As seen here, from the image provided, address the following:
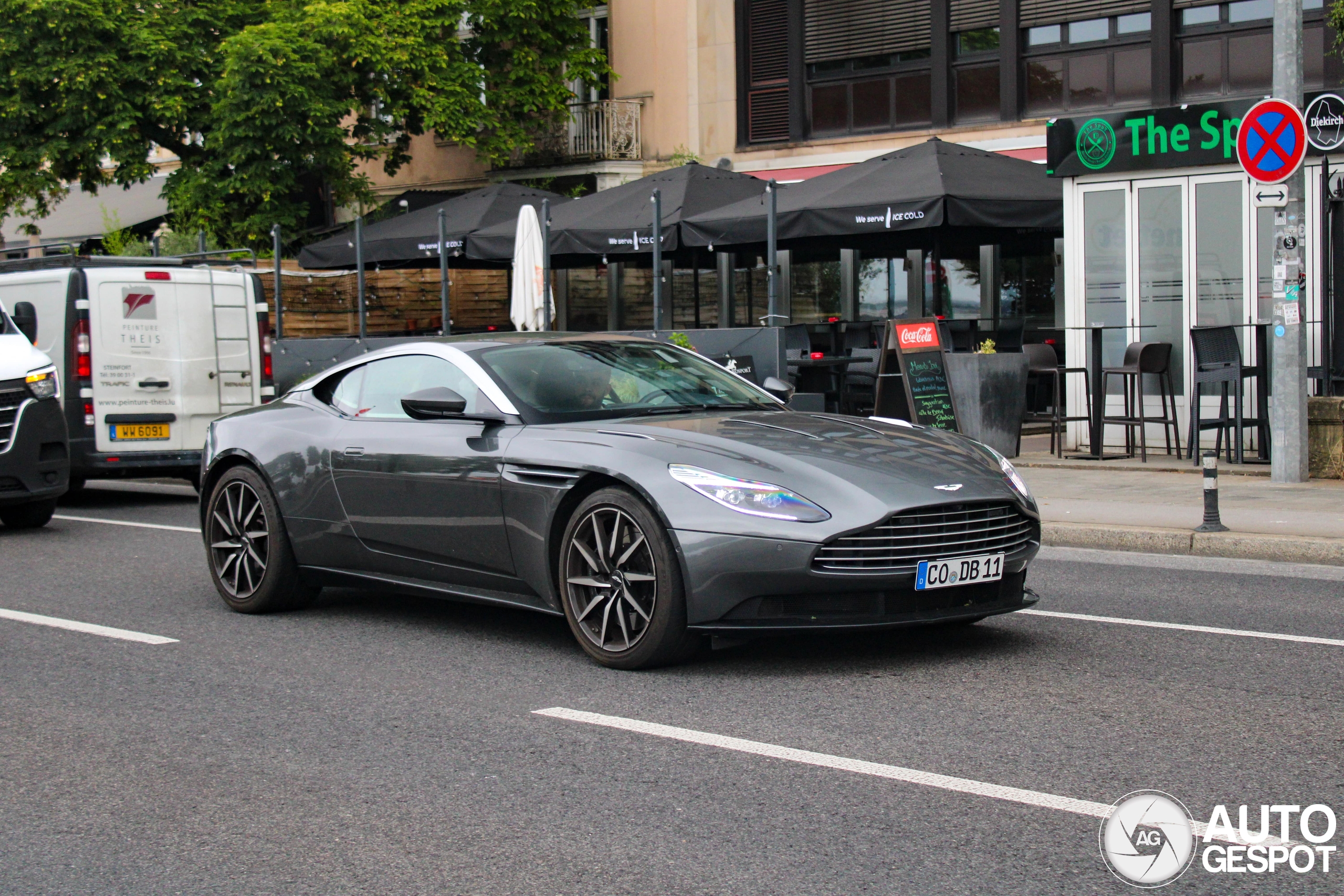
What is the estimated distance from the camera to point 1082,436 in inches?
626

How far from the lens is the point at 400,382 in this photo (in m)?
7.91

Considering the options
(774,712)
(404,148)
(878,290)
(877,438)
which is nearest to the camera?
(774,712)

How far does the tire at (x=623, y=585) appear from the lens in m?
6.22

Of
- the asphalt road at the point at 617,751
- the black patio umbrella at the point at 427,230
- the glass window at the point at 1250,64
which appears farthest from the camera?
the glass window at the point at 1250,64

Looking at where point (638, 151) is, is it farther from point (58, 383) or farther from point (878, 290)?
point (58, 383)

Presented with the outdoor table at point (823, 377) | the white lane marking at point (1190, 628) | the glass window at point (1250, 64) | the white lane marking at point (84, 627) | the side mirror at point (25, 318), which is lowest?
the white lane marking at point (1190, 628)

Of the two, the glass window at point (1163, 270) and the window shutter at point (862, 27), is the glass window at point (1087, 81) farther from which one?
the glass window at point (1163, 270)

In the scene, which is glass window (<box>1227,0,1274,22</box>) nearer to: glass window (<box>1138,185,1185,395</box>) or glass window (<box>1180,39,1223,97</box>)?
glass window (<box>1180,39,1223,97</box>)

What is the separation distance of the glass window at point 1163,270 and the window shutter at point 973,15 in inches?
392

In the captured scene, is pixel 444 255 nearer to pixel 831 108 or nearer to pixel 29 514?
pixel 29 514

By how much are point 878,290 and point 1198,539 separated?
16444 mm

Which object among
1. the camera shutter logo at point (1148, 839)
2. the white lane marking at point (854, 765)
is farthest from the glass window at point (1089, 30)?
the camera shutter logo at point (1148, 839)

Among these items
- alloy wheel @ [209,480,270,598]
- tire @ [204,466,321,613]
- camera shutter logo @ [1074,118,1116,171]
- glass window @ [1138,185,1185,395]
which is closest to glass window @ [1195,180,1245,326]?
glass window @ [1138,185,1185,395]

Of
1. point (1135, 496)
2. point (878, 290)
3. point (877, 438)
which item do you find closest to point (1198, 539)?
point (1135, 496)
